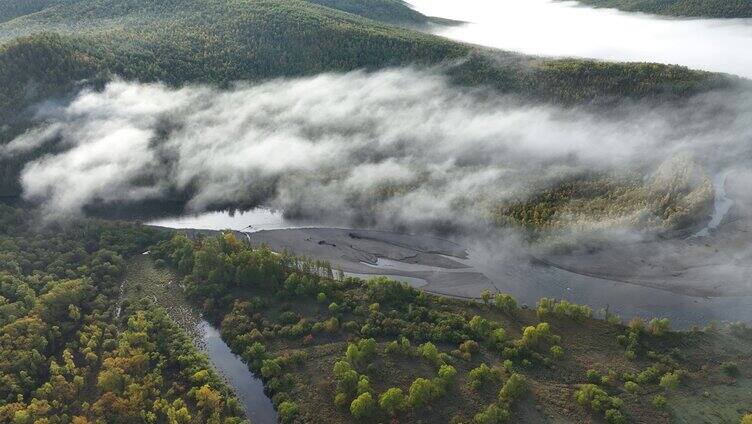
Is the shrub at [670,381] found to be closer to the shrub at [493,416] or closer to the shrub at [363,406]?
the shrub at [493,416]

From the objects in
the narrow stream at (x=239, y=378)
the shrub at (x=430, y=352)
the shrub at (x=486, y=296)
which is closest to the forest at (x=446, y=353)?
the shrub at (x=430, y=352)

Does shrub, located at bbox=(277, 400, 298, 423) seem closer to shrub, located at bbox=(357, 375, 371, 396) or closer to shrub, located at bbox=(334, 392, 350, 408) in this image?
shrub, located at bbox=(334, 392, 350, 408)

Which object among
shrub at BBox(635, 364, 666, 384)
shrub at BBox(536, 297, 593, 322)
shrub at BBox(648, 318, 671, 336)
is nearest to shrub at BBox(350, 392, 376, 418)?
shrub at BBox(536, 297, 593, 322)

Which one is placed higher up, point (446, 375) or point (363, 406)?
point (446, 375)

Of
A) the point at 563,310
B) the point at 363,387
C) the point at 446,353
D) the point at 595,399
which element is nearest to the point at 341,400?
the point at 363,387

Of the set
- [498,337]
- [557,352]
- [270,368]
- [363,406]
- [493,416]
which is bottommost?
[270,368]

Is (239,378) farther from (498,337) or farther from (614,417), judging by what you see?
(614,417)
